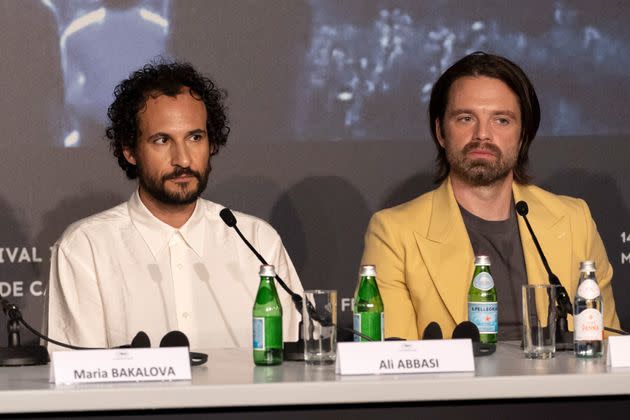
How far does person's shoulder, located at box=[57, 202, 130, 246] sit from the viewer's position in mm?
3529

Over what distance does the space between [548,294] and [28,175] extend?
2.23 m

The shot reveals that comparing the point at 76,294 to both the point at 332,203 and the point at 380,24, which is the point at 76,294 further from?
the point at 380,24

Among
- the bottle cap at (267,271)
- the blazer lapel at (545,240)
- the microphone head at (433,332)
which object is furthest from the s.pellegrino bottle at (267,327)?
the blazer lapel at (545,240)

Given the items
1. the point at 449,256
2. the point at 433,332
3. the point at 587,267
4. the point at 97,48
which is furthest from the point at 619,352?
the point at 97,48

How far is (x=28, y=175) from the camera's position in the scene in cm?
412

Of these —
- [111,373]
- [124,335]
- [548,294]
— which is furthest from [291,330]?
[111,373]

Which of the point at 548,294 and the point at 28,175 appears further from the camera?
the point at 28,175

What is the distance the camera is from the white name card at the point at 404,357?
2230 millimetres

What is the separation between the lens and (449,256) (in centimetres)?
352

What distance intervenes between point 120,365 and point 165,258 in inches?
55.4

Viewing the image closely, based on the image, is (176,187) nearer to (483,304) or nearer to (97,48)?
(97,48)

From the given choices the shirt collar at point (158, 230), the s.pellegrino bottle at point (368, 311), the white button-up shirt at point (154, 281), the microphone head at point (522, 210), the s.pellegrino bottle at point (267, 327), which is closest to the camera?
the s.pellegrino bottle at point (267, 327)

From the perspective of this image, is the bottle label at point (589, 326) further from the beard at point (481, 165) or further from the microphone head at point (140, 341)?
the beard at point (481, 165)

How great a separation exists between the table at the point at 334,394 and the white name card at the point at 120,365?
1.2 inches
